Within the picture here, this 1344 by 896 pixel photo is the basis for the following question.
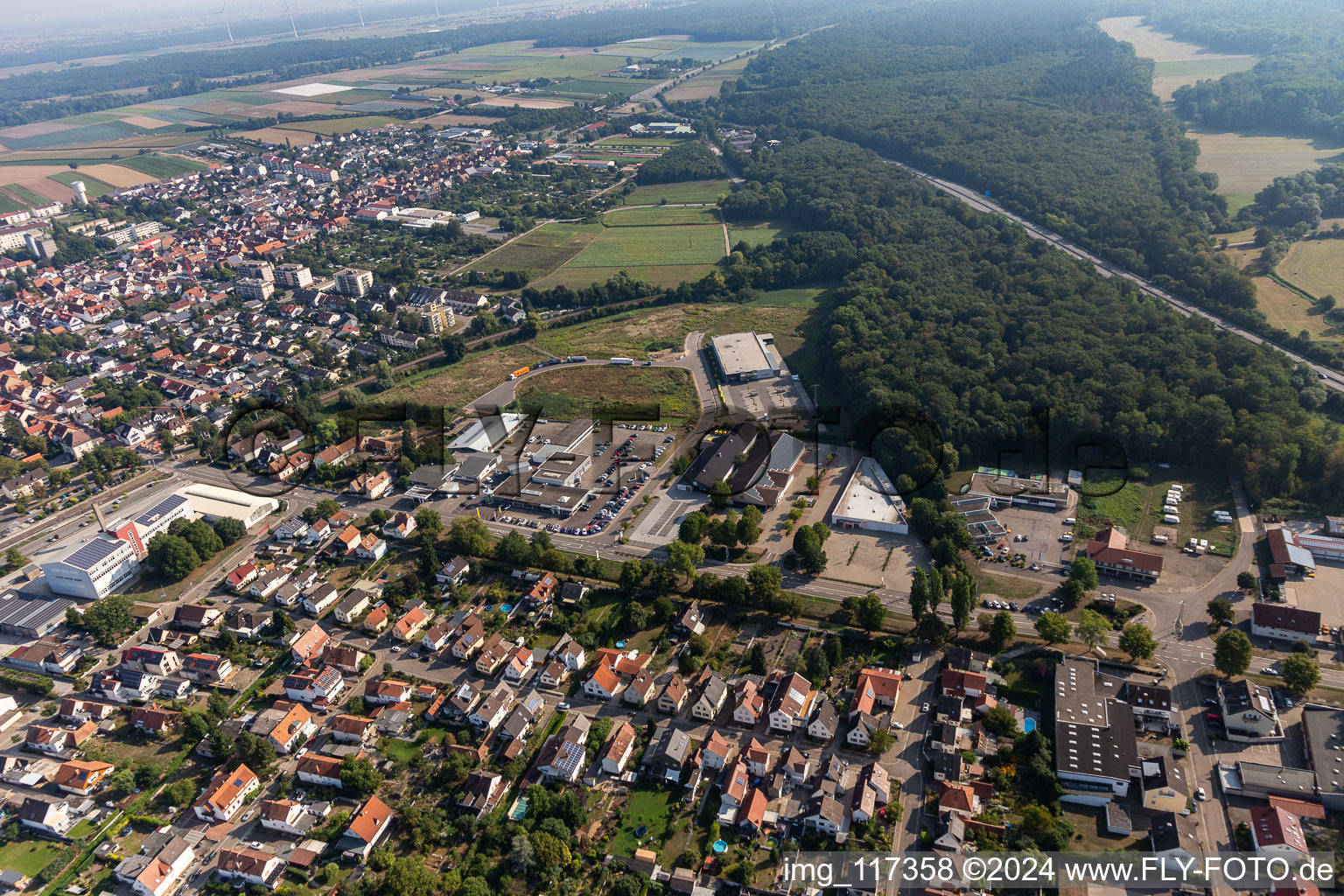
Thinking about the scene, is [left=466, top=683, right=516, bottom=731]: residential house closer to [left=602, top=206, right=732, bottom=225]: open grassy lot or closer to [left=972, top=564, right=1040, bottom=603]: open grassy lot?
[left=972, top=564, right=1040, bottom=603]: open grassy lot

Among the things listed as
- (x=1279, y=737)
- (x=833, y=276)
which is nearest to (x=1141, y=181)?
(x=833, y=276)

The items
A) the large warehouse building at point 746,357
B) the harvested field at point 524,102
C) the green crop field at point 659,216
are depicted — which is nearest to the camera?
the large warehouse building at point 746,357

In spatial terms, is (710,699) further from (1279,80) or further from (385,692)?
(1279,80)

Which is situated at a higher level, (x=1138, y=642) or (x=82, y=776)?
(x=1138, y=642)

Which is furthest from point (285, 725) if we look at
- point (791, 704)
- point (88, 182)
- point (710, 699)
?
point (88, 182)

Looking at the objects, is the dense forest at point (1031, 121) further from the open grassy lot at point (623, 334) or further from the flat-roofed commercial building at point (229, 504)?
the flat-roofed commercial building at point (229, 504)

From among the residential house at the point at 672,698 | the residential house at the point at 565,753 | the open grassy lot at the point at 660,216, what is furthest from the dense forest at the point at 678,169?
the residential house at the point at 565,753
